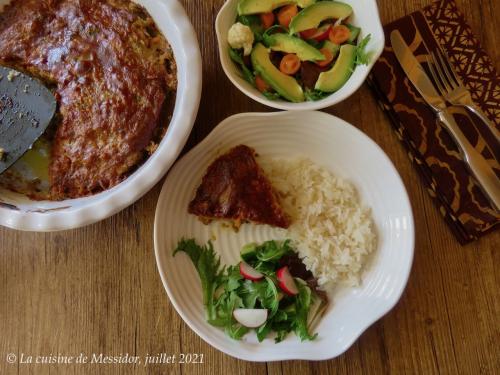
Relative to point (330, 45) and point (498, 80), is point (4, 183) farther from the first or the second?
point (498, 80)

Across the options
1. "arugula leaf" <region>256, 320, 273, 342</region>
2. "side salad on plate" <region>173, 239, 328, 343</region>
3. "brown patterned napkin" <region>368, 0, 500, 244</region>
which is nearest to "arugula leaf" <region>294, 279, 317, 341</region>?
"side salad on plate" <region>173, 239, 328, 343</region>

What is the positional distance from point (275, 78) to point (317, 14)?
11.2 inches

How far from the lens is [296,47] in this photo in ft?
5.20

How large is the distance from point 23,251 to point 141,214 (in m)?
0.51

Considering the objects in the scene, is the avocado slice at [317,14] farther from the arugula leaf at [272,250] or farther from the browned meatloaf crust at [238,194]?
the arugula leaf at [272,250]

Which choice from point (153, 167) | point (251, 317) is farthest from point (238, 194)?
point (251, 317)

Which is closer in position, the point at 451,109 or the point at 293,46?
the point at 293,46

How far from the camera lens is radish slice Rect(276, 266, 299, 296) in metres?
1.64

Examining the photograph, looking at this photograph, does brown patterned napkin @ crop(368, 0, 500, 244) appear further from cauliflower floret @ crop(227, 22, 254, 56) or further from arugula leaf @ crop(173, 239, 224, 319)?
arugula leaf @ crop(173, 239, 224, 319)

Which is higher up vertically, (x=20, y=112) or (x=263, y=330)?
(x=20, y=112)

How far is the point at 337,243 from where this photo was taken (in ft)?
5.56

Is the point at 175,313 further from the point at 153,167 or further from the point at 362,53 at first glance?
the point at 362,53

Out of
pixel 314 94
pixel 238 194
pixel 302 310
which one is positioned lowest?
pixel 302 310

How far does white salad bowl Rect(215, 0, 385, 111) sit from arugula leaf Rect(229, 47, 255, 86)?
0.01 meters
